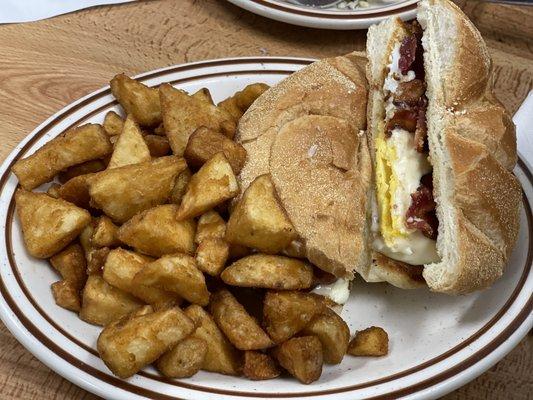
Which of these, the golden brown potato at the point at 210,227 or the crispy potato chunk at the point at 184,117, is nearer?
the golden brown potato at the point at 210,227

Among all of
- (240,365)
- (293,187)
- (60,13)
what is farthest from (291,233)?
(60,13)

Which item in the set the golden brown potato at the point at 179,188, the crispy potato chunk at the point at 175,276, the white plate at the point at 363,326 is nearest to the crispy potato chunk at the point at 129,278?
the crispy potato chunk at the point at 175,276

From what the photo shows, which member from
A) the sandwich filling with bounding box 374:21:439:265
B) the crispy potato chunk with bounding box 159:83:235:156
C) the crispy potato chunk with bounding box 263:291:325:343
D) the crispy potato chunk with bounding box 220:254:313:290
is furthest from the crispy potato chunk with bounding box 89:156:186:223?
the sandwich filling with bounding box 374:21:439:265

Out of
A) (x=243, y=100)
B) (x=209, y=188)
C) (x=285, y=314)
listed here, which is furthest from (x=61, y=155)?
(x=285, y=314)

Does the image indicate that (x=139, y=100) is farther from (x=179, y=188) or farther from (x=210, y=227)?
(x=210, y=227)

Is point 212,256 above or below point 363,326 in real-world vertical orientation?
above

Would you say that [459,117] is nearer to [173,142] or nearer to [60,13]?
[173,142]

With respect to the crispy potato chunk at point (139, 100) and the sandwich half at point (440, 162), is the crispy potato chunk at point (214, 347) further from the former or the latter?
the crispy potato chunk at point (139, 100)
